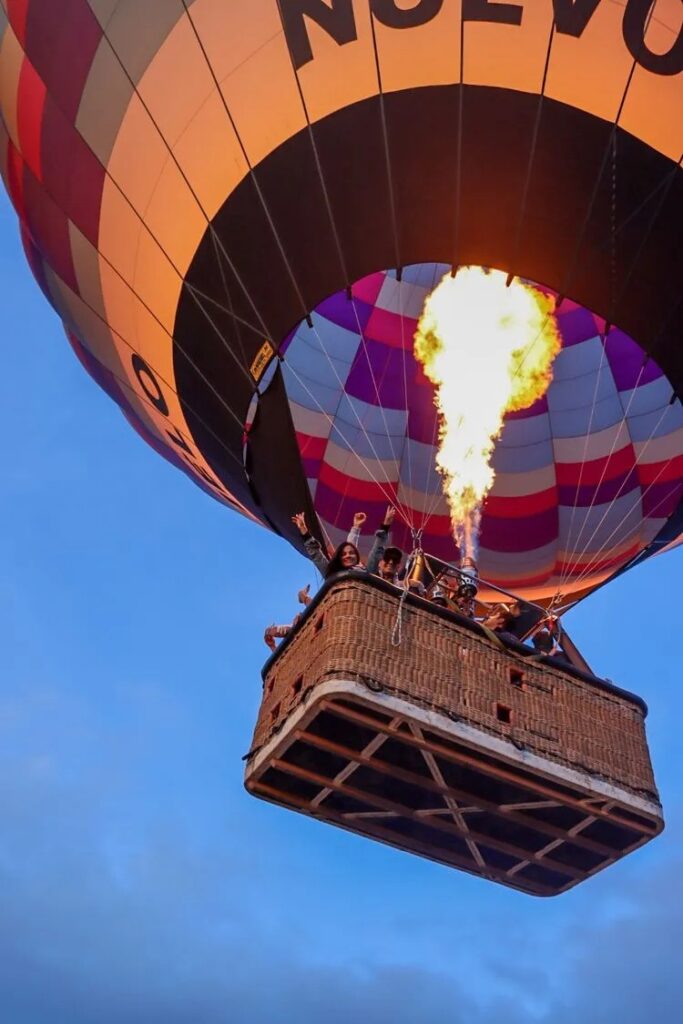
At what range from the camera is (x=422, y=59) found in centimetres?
462

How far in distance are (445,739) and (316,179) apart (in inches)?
99.8

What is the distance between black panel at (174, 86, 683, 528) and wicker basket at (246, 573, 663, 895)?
1.72 metres

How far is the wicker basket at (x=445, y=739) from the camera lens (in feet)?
12.3

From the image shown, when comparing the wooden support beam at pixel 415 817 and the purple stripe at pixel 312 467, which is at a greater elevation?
the purple stripe at pixel 312 467

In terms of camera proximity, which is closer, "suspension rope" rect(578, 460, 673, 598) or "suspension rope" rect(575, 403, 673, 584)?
"suspension rope" rect(578, 460, 673, 598)

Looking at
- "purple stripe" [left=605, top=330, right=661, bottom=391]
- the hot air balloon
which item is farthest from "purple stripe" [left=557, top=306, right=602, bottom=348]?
the hot air balloon

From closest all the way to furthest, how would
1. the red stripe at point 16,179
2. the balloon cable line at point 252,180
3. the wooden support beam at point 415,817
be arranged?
the wooden support beam at point 415,817 → the balloon cable line at point 252,180 → the red stripe at point 16,179

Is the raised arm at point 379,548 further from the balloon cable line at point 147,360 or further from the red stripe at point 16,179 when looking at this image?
the red stripe at point 16,179

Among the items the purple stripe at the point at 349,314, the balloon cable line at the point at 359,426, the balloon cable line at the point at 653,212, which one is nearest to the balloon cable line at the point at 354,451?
the balloon cable line at the point at 359,426

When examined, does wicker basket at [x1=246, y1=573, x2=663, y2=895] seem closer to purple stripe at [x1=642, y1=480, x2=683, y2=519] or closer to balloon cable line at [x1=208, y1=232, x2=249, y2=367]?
balloon cable line at [x1=208, y1=232, x2=249, y2=367]

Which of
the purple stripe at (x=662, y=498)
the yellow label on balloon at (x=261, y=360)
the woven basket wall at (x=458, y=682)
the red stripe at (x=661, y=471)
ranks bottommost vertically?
the woven basket wall at (x=458, y=682)

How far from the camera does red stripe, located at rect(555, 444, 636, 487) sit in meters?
7.36

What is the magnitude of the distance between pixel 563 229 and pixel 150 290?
2089 millimetres

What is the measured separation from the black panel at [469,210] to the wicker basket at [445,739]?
1718mm
